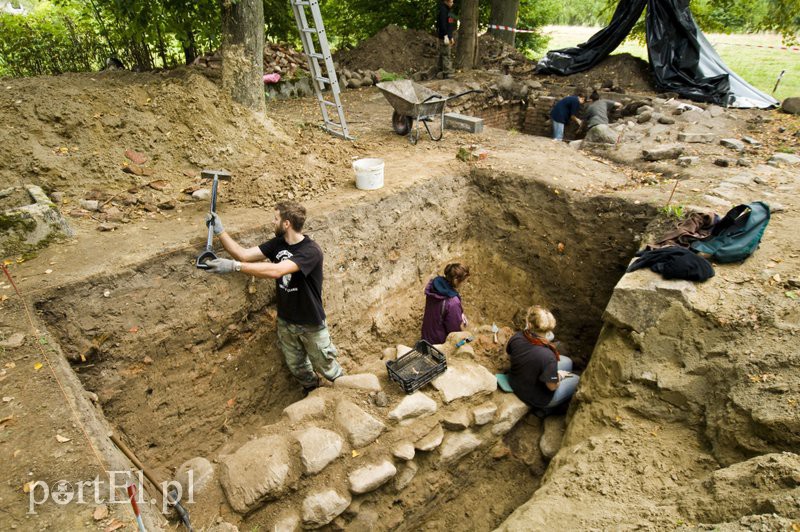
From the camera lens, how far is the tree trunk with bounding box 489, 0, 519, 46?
12734 mm

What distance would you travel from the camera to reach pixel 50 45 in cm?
823

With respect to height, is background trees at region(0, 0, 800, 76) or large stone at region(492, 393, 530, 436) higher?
background trees at region(0, 0, 800, 76)

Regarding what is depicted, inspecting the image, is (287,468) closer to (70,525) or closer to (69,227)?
(70,525)

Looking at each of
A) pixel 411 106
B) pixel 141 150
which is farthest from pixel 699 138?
pixel 141 150

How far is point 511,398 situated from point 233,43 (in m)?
5.60

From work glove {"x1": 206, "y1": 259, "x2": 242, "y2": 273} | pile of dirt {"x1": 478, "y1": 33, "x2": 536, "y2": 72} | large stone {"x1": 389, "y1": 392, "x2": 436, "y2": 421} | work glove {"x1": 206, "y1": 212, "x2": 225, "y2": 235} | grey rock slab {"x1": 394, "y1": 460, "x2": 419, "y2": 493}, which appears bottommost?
grey rock slab {"x1": 394, "y1": 460, "x2": 419, "y2": 493}

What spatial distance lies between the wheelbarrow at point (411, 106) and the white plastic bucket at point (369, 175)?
1698mm

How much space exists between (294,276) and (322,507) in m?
1.79

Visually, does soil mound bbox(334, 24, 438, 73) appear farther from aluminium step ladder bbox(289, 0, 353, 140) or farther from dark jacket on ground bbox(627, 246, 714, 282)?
dark jacket on ground bbox(627, 246, 714, 282)

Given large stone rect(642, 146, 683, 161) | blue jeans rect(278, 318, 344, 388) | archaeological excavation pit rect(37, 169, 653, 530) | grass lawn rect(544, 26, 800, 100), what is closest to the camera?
archaeological excavation pit rect(37, 169, 653, 530)

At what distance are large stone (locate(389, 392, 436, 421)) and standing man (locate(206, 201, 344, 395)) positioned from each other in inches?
31.5

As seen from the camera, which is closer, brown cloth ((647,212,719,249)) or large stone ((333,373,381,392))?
large stone ((333,373,381,392))

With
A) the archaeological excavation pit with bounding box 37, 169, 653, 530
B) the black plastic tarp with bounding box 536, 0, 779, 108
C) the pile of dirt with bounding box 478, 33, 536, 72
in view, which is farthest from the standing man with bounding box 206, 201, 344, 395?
the pile of dirt with bounding box 478, 33, 536, 72

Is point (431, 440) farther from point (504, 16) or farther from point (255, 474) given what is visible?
point (504, 16)
